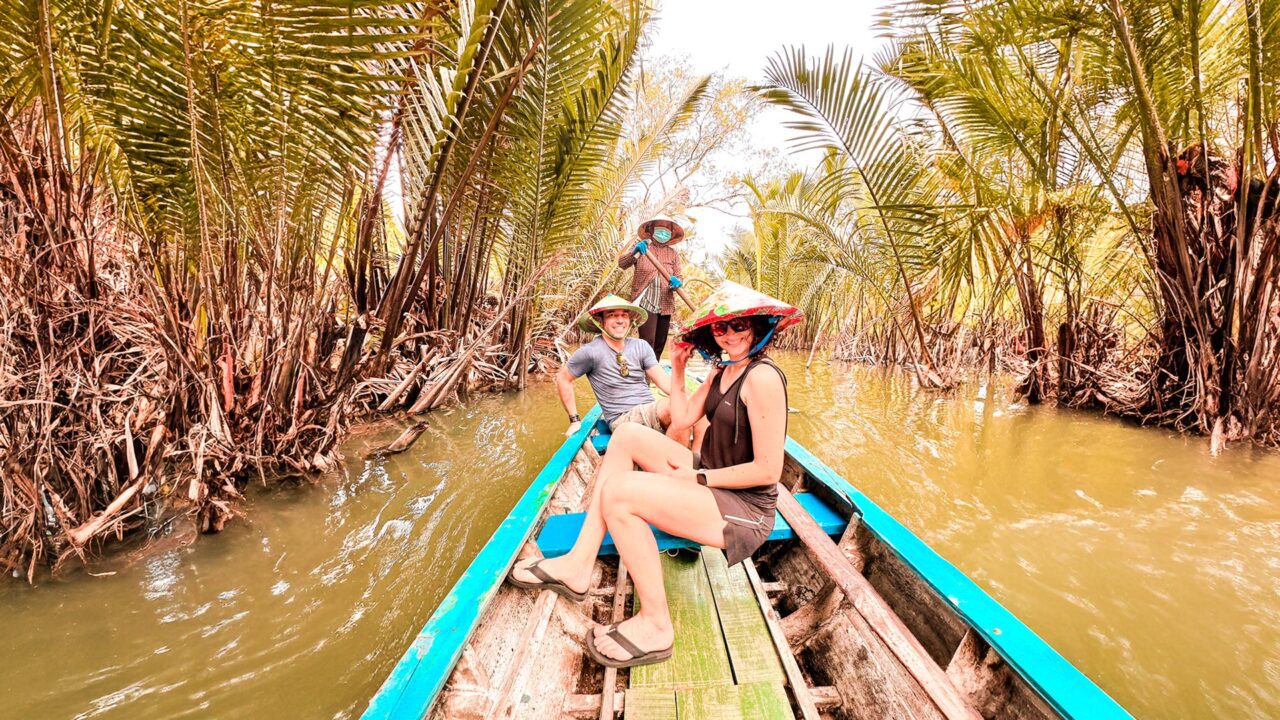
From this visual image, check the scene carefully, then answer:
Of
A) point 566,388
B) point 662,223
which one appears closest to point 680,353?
point 566,388

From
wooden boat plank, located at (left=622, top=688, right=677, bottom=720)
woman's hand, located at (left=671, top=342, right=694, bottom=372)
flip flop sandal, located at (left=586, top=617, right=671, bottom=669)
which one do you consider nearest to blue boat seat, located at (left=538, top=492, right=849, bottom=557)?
flip flop sandal, located at (left=586, top=617, right=671, bottom=669)

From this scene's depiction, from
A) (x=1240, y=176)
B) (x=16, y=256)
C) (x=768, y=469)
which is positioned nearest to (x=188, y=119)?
(x=16, y=256)

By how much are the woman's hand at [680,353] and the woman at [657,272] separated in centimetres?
361

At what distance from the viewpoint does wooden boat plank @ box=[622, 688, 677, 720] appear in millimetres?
1342

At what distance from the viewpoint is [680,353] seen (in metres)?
1.93

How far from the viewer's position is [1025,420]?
5.34m

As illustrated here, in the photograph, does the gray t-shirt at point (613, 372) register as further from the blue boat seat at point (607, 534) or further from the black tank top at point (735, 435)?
the black tank top at point (735, 435)

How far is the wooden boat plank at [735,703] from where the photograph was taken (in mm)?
1326

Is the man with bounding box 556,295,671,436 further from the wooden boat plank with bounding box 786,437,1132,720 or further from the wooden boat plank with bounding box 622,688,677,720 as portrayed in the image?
the wooden boat plank with bounding box 622,688,677,720

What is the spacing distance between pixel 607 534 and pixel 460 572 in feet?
2.74

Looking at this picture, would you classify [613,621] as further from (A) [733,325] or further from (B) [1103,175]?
(B) [1103,175]

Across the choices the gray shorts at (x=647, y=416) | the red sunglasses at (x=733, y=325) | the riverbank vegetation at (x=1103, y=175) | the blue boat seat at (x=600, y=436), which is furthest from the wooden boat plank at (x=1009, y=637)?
the riverbank vegetation at (x=1103, y=175)

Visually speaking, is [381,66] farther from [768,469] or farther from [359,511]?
[768,469]

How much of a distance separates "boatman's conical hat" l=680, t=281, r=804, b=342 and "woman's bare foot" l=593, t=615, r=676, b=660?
37.7 inches
